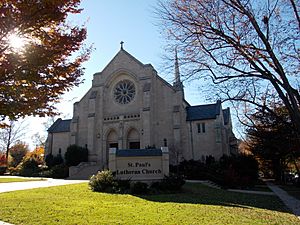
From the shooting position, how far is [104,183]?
53.0 ft

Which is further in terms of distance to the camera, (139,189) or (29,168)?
(29,168)

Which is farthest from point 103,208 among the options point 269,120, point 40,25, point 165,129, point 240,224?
point 165,129

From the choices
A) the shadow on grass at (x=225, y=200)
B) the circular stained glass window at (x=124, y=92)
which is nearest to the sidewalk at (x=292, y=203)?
the shadow on grass at (x=225, y=200)

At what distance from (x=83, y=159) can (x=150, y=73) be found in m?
15.4

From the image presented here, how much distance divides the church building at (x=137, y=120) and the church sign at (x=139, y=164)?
1569 cm

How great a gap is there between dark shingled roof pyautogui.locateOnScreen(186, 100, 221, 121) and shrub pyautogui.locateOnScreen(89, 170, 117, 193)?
66.6 ft

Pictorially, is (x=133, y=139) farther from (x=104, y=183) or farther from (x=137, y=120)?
(x=104, y=183)

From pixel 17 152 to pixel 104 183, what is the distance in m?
42.8

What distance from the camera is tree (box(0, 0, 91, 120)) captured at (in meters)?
6.79

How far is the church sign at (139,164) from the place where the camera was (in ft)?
57.5

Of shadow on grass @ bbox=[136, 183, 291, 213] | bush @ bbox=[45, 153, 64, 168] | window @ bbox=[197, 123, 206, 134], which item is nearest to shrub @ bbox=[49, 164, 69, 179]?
bush @ bbox=[45, 153, 64, 168]

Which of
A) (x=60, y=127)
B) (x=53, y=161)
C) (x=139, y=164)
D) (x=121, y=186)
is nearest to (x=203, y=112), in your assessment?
(x=139, y=164)

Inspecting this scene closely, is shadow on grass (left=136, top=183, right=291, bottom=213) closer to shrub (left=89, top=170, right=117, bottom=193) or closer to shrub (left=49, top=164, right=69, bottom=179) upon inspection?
shrub (left=89, top=170, right=117, bottom=193)

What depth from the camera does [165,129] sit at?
117 feet
